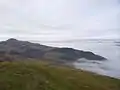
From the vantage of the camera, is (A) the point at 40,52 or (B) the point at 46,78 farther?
(A) the point at 40,52

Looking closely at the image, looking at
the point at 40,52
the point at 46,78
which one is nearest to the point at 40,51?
the point at 40,52

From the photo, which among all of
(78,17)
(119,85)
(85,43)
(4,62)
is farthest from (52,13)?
(119,85)

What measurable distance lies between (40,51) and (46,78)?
0.93 metres

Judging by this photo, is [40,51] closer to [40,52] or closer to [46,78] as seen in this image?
[40,52]

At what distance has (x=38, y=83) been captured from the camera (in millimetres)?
7227

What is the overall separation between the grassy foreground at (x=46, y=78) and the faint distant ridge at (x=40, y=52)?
11.0 inches

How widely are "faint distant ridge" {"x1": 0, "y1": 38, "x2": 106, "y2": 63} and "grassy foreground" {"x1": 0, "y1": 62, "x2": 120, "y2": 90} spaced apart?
0.92ft

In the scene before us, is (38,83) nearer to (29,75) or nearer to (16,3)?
(29,75)

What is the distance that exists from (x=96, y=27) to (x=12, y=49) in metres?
2.55

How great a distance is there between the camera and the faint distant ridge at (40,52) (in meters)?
7.86

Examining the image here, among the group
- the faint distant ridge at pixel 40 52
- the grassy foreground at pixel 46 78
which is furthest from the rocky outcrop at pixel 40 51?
the grassy foreground at pixel 46 78

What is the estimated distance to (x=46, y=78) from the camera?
745cm

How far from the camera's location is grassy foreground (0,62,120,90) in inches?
283

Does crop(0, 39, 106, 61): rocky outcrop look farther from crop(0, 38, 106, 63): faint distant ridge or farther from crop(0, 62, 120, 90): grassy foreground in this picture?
crop(0, 62, 120, 90): grassy foreground
